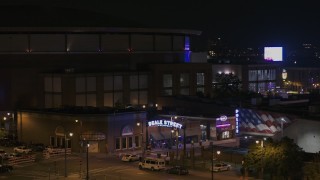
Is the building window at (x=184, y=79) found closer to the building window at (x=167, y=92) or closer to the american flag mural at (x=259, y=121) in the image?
the building window at (x=167, y=92)

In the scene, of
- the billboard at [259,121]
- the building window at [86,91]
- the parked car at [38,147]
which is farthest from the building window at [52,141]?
the billboard at [259,121]

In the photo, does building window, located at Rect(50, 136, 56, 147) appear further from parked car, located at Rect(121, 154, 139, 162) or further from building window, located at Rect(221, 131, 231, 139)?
building window, located at Rect(221, 131, 231, 139)

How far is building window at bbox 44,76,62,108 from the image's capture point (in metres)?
94.1

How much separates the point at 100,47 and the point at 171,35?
1420 cm

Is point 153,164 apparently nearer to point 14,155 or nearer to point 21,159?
point 21,159

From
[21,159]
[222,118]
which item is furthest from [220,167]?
[222,118]

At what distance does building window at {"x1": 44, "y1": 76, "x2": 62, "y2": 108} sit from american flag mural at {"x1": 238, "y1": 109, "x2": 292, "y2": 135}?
25858 mm

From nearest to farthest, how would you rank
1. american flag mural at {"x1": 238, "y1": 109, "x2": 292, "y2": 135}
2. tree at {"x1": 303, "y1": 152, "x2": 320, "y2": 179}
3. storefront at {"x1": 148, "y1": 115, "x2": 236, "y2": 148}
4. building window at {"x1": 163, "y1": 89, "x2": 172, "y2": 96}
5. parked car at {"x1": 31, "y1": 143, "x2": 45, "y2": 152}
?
tree at {"x1": 303, "y1": 152, "x2": 320, "y2": 179} < parked car at {"x1": 31, "y1": 143, "x2": 45, "y2": 152} < storefront at {"x1": 148, "y1": 115, "x2": 236, "y2": 148} < american flag mural at {"x1": 238, "y1": 109, "x2": 292, "y2": 135} < building window at {"x1": 163, "y1": 89, "x2": 172, "y2": 96}

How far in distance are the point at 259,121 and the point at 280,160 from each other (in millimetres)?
30308

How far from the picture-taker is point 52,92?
94.9 meters

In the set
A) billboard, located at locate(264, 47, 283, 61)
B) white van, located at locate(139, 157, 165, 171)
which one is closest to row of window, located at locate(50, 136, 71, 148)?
white van, located at locate(139, 157, 165, 171)

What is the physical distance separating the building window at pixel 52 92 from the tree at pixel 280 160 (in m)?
43.7

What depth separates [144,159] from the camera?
2475 inches

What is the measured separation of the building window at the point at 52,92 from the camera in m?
94.1
